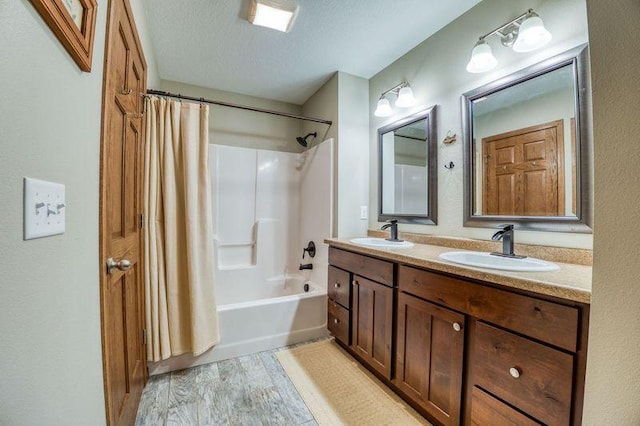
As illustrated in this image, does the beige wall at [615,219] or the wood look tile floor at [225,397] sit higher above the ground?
the beige wall at [615,219]

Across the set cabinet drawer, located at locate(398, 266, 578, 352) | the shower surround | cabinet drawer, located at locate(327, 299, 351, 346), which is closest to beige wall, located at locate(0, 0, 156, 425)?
cabinet drawer, located at locate(398, 266, 578, 352)

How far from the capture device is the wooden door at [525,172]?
1274 millimetres

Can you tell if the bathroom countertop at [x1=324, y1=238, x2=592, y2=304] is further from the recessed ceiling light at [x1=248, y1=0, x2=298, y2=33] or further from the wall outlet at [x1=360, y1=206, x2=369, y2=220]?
the recessed ceiling light at [x1=248, y1=0, x2=298, y2=33]

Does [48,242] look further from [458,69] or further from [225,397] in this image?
[458,69]

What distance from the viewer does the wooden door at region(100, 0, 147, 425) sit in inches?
35.2

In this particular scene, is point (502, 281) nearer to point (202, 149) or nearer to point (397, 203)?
point (397, 203)

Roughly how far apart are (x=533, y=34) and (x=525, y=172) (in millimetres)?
654

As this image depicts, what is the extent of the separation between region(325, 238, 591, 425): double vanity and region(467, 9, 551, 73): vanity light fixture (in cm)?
106

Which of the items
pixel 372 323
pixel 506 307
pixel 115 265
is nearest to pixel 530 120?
pixel 506 307

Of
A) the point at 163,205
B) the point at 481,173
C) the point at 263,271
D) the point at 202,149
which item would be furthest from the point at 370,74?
the point at 263,271

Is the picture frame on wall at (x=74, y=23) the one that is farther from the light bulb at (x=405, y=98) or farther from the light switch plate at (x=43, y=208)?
the light bulb at (x=405, y=98)

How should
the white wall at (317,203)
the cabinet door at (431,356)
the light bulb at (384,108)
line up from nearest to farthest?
the cabinet door at (431,356) < the light bulb at (384,108) < the white wall at (317,203)

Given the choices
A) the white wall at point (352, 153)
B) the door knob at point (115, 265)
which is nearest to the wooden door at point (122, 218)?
the door knob at point (115, 265)

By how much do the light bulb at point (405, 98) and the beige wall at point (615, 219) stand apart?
1368mm
